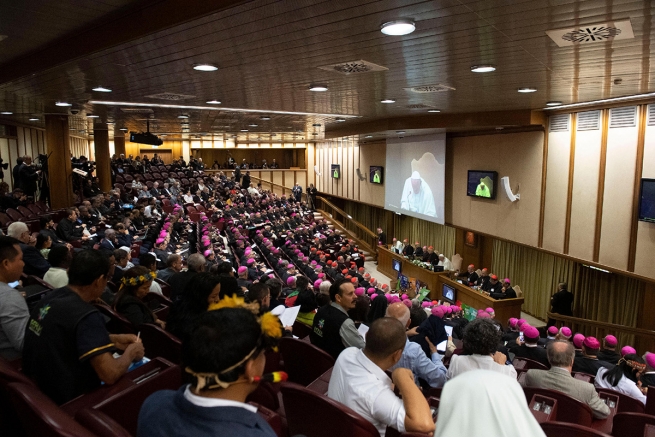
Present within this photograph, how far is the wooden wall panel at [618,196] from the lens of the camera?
7.57 meters

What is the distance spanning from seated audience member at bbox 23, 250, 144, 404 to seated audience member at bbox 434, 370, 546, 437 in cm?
155

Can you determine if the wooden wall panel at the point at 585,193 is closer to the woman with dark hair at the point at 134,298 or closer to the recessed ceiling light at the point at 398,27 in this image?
the recessed ceiling light at the point at 398,27

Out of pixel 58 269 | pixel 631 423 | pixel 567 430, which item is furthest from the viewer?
pixel 58 269

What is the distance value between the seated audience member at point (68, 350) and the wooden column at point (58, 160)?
983 centimetres

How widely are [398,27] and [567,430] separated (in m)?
2.81

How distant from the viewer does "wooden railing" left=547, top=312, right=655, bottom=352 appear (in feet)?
25.8

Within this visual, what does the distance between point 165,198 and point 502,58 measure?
1238cm

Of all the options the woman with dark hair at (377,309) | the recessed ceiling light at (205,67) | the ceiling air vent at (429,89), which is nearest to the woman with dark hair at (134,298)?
the woman with dark hair at (377,309)

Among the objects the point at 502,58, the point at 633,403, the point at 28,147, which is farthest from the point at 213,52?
the point at 28,147

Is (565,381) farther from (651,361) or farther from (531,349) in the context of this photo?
(651,361)

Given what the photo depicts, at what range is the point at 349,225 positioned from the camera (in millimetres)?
23156

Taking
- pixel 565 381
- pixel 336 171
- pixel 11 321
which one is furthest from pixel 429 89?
pixel 336 171

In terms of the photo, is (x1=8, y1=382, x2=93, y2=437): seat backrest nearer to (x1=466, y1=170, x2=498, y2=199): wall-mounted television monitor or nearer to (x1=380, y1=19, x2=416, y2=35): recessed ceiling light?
(x1=380, y1=19, x2=416, y2=35): recessed ceiling light

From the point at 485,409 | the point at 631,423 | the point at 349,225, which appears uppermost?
the point at 485,409
